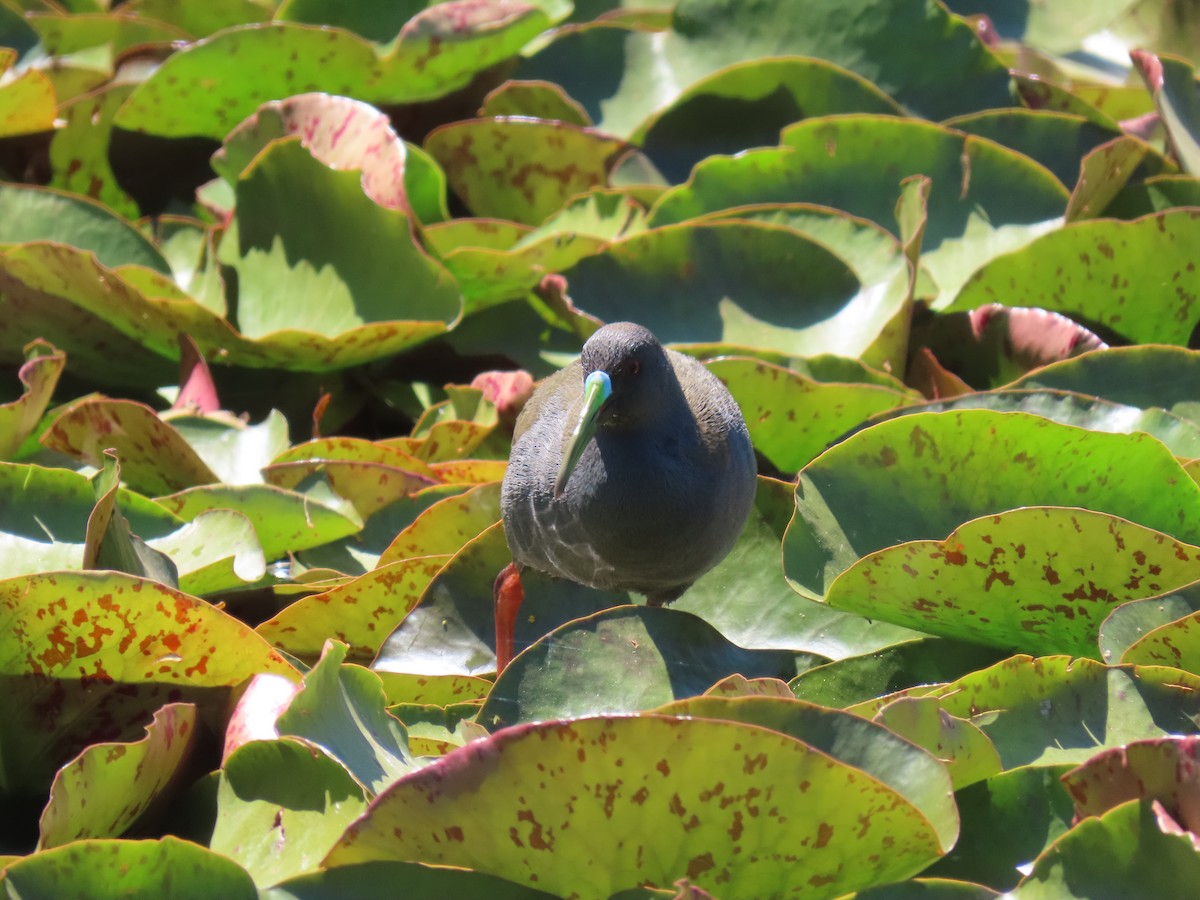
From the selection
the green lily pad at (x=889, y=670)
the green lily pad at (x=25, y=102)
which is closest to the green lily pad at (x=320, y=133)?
the green lily pad at (x=25, y=102)

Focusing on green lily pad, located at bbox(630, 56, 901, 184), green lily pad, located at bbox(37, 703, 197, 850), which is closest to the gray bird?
green lily pad, located at bbox(37, 703, 197, 850)

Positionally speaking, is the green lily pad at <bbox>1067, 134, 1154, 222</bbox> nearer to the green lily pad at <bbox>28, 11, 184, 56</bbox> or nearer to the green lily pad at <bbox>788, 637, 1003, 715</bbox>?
the green lily pad at <bbox>788, 637, 1003, 715</bbox>

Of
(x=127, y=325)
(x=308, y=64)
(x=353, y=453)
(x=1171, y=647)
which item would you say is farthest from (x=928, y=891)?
(x=308, y=64)

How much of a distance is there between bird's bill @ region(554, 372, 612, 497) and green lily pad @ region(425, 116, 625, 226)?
3.45 ft

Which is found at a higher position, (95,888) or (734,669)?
(95,888)

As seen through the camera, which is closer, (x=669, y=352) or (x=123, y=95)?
(x=669, y=352)

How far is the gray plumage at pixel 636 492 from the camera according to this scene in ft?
6.12

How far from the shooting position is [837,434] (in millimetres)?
2150

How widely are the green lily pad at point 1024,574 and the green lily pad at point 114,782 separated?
2.46 ft

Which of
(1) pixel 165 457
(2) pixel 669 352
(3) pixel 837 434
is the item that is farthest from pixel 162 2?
(3) pixel 837 434

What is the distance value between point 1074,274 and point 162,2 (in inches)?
79.1

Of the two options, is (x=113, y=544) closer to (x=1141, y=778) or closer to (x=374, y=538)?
(x=374, y=538)

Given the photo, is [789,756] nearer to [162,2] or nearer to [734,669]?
[734,669]

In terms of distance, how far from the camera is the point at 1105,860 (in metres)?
1.29
